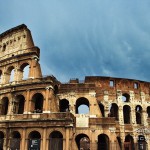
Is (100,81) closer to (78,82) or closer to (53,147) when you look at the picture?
(78,82)

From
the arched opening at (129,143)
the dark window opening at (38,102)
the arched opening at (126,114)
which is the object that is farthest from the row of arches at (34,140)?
the arched opening at (126,114)

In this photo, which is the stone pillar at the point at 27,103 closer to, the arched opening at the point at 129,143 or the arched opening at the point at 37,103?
the arched opening at the point at 37,103

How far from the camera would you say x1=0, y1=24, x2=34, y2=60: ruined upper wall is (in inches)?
1048

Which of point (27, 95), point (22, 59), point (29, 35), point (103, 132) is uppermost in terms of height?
point (29, 35)

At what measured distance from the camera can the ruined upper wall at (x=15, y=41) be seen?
26.6 meters

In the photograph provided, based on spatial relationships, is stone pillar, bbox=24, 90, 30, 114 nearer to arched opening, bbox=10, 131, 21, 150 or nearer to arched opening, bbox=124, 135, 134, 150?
arched opening, bbox=10, 131, 21, 150

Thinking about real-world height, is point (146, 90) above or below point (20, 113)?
above

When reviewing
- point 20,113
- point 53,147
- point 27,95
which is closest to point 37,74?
point 27,95

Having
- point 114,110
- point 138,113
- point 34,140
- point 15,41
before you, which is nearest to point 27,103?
point 34,140

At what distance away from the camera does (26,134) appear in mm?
21953

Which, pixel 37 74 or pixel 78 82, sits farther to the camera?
pixel 78 82

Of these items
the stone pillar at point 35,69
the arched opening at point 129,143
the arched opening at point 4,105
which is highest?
the stone pillar at point 35,69

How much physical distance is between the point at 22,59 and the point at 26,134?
28.0 ft

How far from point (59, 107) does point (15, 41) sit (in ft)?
31.6
